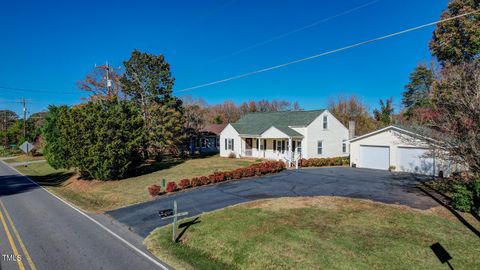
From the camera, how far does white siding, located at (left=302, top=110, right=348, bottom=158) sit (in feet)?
100

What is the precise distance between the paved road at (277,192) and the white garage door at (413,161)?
6.57 feet

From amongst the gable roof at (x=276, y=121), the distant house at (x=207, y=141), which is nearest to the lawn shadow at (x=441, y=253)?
the gable roof at (x=276, y=121)

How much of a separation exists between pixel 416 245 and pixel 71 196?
2041 centimetres

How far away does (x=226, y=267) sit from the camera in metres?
8.08

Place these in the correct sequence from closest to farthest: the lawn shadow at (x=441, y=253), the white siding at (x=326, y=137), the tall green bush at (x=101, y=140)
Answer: the lawn shadow at (x=441, y=253)
the tall green bush at (x=101, y=140)
the white siding at (x=326, y=137)

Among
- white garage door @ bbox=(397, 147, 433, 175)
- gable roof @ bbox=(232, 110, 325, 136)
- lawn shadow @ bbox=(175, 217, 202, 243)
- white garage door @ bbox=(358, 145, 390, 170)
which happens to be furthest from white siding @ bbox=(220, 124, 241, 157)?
lawn shadow @ bbox=(175, 217, 202, 243)

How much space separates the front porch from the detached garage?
5.98m

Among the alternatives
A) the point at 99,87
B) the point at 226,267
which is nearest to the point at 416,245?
the point at 226,267

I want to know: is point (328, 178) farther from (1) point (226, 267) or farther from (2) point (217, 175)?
(1) point (226, 267)

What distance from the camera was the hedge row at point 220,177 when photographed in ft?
57.7

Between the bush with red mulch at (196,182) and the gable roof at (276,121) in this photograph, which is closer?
the bush with red mulch at (196,182)

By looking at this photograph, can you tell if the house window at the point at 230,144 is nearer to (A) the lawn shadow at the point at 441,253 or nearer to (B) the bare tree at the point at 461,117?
(B) the bare tree at the point at 461,117

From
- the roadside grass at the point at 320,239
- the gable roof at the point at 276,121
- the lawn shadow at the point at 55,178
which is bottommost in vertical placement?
the lawn shadow at the point at 55,178

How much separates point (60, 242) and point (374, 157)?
24.6 m
